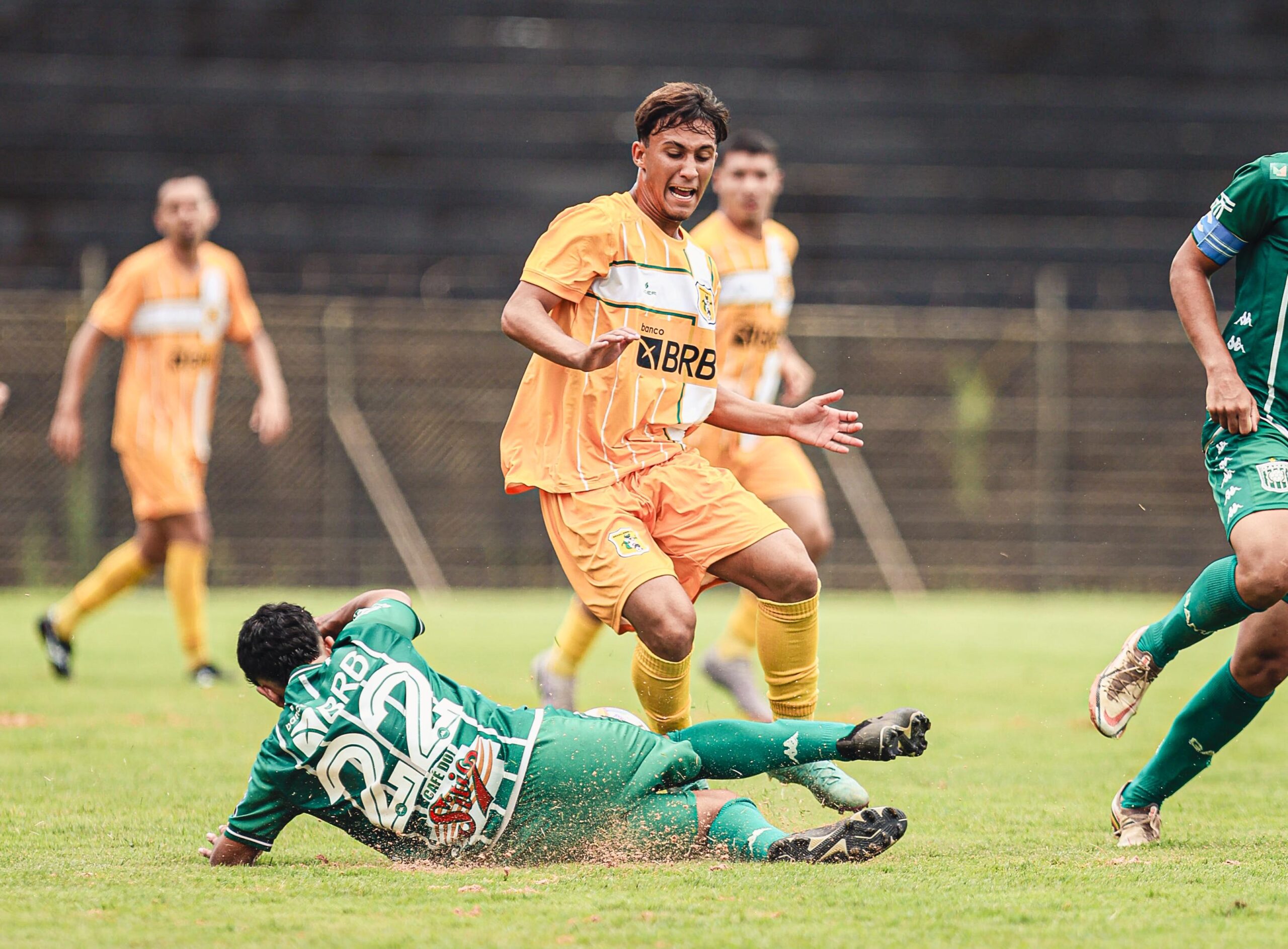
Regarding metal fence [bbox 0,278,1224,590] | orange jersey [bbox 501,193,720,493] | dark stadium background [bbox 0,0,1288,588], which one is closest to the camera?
orange jersey [bbox 501,193,720,493]

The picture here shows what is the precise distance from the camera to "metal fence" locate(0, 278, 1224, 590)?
15.5 m

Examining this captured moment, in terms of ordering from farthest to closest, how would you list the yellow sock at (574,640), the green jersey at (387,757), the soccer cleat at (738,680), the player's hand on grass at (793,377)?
the player's hand on grass at (793,377)
the soccer cleat at (738,680)
the yellow sock at (574,640)
the green jersey at (387,757)

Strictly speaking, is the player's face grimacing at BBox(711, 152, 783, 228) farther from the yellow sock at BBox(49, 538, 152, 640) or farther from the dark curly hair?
the yellow sock at BBox(49, 538, 152, 640)

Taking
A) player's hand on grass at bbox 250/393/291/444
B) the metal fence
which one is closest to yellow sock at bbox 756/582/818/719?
player's hand on grass at bbox 250/393/291/444

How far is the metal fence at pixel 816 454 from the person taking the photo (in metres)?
15.5

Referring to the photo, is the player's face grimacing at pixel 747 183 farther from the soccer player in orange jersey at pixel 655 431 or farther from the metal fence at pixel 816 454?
the metal fence at pixel 816 454

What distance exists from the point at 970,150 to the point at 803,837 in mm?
14805

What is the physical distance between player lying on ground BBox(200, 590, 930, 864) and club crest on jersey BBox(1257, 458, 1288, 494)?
3.67 feet

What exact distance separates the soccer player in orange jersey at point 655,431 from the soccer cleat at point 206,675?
4340 mm

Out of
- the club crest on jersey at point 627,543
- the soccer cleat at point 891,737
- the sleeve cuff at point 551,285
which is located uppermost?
the sleeve cuff at point 551,285

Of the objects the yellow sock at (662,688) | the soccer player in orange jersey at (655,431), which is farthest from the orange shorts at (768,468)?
the yellow sock at (662,688)

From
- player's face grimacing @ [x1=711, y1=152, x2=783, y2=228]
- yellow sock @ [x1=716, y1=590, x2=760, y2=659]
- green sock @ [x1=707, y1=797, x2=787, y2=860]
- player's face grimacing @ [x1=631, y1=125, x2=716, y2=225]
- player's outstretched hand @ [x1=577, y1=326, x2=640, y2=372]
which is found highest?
player's face grimacing @ [x1=711, y1=152, x2=783, y2=228]

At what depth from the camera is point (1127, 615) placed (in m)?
13.5

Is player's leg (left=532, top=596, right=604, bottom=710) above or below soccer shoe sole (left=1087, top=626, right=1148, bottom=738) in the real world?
below
